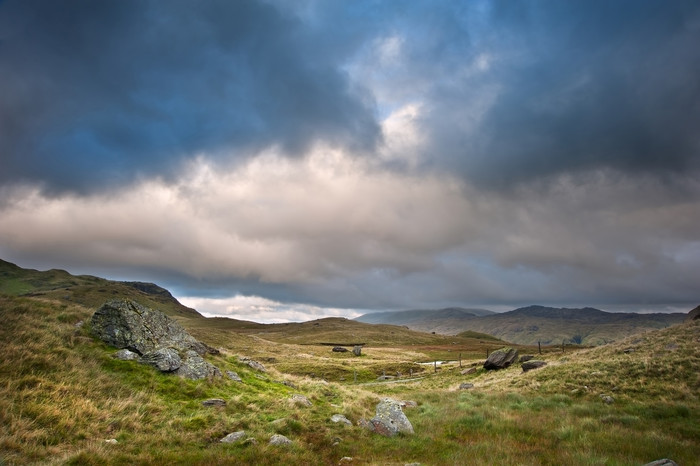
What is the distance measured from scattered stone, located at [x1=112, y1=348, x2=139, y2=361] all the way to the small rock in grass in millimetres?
9690

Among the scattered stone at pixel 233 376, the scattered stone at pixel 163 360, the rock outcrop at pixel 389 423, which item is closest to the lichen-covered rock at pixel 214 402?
the scattered stone at pixel 163 360

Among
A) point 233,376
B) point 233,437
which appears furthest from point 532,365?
point 233,437

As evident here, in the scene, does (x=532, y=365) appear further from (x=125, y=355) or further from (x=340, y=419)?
(x=125, y=355)

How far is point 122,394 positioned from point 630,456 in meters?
20.5

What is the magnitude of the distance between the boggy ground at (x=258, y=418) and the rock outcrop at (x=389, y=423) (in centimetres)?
66

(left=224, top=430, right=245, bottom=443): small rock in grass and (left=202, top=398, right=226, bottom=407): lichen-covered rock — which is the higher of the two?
(left=224, top=430, right=245, bottom=443): small rock in grass

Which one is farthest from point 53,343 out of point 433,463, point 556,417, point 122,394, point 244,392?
point 556,417

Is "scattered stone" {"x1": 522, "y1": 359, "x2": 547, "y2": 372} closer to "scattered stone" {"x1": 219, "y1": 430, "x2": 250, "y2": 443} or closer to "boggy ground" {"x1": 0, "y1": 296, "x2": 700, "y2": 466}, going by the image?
"boggy ground" {"x1": 0, "y1": 296, "x2": 700, "y2": 466}

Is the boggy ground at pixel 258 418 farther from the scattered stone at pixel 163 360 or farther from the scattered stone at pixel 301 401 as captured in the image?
the scattered stone at pixel 163 360

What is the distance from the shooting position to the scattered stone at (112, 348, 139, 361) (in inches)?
Result: 758

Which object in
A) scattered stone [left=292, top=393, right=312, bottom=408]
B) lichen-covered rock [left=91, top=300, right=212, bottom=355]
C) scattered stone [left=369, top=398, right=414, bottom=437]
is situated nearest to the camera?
scattered stone [left=369, top=398, right=414, bottom=437]

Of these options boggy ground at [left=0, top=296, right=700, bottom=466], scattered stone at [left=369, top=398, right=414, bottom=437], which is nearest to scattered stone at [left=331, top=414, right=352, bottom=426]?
boggy ground at [left=0, top=296, right=700, bottom=466]

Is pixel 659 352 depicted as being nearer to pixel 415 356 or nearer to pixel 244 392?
pixel 244 392

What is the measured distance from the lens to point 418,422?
18359 mm
